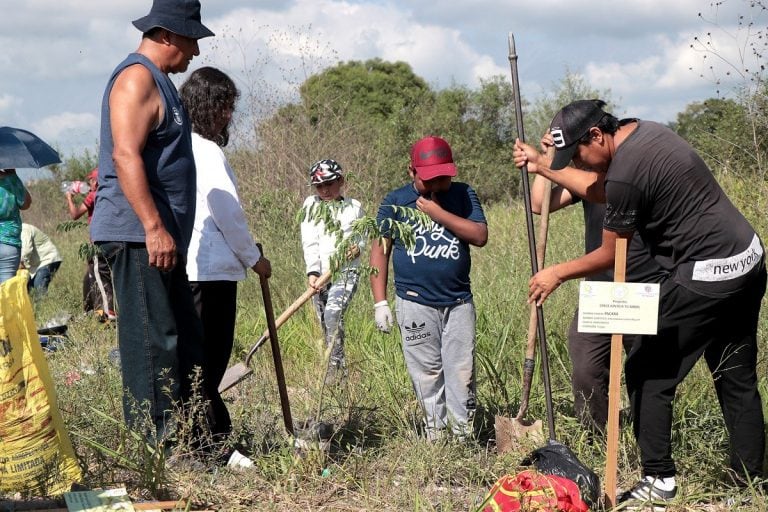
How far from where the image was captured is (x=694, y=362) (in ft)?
12.8

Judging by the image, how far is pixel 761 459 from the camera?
3.96 m

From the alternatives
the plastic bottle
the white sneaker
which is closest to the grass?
the white sneaker

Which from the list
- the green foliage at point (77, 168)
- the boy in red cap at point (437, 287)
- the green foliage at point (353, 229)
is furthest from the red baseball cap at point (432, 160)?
the green foliage at point (77, 168)

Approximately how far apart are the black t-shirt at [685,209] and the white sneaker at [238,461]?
201 cm

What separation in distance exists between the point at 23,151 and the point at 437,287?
542 cm

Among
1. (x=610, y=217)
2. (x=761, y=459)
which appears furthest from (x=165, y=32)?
(x=761, y=459)

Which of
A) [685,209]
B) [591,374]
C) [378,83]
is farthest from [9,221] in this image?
[378,83]

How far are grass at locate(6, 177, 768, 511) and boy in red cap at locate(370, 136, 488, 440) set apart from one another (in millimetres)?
249

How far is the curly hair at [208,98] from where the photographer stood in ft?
15.0

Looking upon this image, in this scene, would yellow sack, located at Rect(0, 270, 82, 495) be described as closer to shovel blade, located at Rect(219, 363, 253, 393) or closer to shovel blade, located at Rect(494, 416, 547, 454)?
shovel blade, located at Rect(219, 363, 253, 393)

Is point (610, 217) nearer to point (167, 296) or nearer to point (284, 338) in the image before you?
point (167, 296)

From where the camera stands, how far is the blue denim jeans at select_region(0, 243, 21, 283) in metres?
8.59

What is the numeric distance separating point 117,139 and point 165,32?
61 cm

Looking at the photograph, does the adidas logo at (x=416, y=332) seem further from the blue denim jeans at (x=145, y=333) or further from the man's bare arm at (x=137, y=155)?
the man's bare arm at (x=137, y=155)
